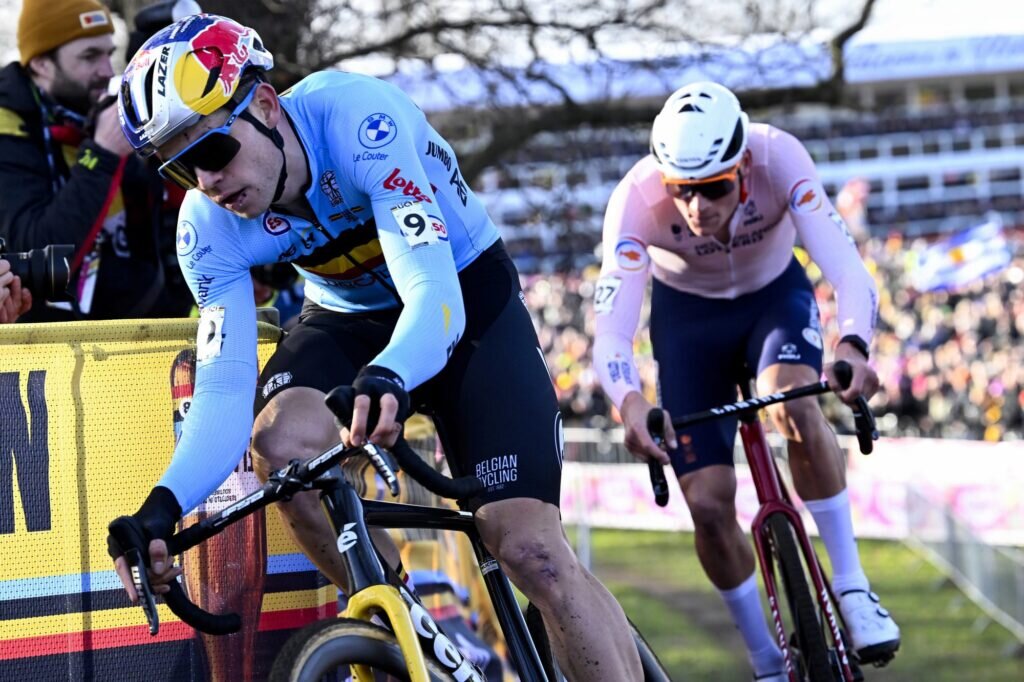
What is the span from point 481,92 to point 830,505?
5876 mm

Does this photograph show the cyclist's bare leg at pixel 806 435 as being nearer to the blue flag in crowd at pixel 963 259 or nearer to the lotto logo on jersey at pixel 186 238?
the lotto logo on jersey at pixel 186 238

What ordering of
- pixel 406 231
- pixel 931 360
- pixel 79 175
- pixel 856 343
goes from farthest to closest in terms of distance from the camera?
pixel 931 360 → pixel 856 343 → pixel 79 175 → pixel 406 231

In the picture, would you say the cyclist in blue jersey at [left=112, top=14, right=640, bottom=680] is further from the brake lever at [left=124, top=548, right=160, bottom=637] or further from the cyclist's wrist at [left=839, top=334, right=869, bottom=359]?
the cyclist's wrist at [left=839, top=334, right=869, bottom=359]

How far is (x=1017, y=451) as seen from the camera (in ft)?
45.3

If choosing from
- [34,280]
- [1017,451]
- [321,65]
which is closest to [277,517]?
[34,280]

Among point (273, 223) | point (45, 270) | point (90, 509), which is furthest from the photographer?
point (45, 270)

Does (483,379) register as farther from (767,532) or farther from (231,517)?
(767,532)

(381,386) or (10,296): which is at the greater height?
(381,386)

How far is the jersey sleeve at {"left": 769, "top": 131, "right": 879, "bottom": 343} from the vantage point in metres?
5.51

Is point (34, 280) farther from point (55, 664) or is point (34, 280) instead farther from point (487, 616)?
point (487, 616)

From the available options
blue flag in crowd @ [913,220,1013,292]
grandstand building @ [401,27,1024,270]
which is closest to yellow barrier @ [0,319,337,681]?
blue flag in crowd @ [913,220,1013,292]

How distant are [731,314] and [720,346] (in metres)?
0.16

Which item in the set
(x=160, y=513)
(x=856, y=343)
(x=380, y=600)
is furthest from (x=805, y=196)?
(x=160, y=513)

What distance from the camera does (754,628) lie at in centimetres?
591
